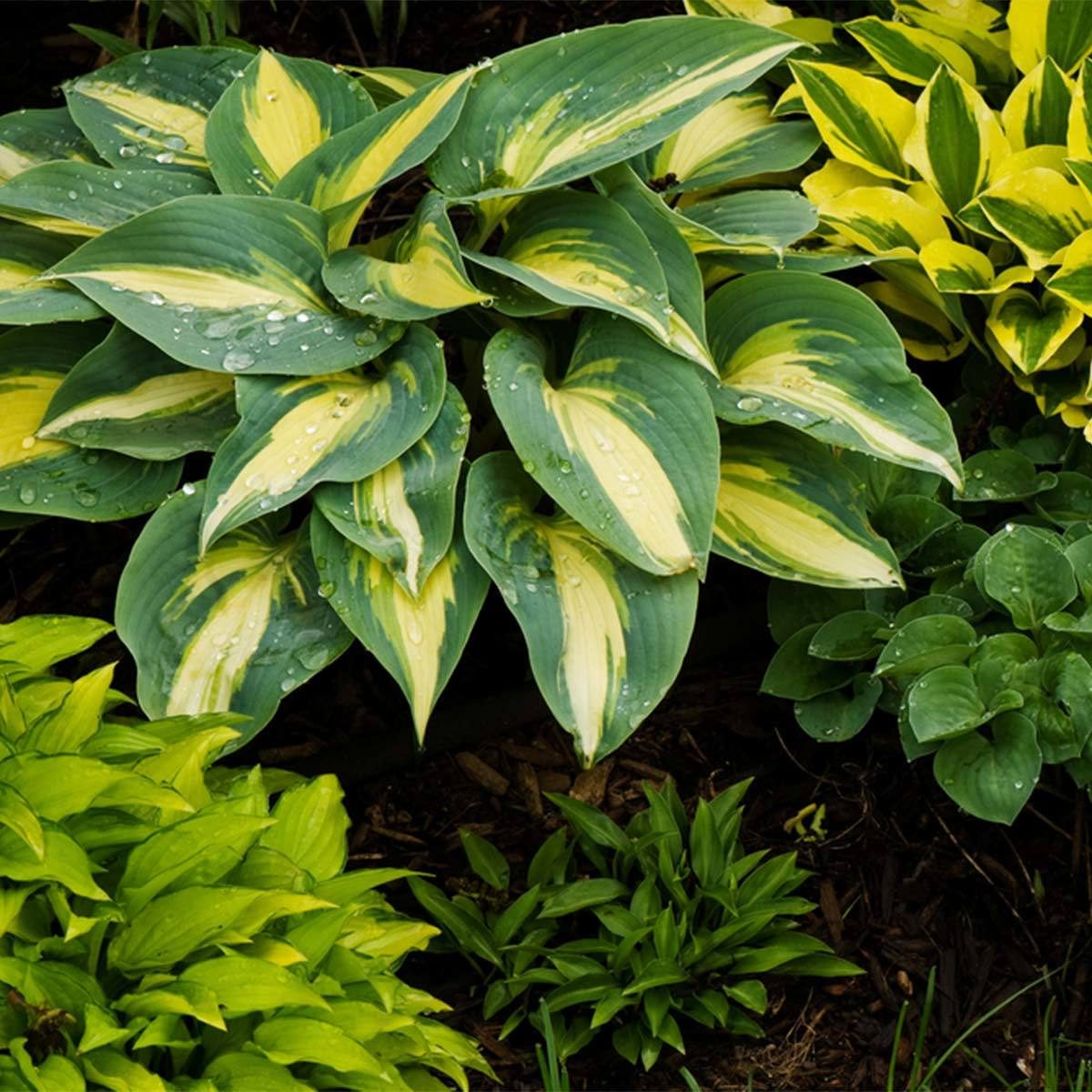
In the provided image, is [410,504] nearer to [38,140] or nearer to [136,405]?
[136,405]

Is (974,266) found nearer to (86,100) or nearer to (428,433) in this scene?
(428,433)

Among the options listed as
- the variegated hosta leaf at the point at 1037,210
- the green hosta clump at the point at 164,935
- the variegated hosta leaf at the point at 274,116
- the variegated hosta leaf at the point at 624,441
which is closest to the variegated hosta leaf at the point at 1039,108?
the variegated hosta leaf at the point at 1037,210

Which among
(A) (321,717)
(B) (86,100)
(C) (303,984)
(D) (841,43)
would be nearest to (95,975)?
(C) (303,984)

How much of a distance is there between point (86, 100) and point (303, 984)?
1.59 m

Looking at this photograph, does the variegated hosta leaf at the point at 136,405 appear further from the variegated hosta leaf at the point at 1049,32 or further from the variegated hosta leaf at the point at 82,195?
the variegated hosta leaf at the point at 1049,32

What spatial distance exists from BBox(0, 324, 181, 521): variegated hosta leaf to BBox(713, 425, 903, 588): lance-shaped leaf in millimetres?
865

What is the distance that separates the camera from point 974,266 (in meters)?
2.44

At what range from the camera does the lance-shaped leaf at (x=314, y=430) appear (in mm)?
1954

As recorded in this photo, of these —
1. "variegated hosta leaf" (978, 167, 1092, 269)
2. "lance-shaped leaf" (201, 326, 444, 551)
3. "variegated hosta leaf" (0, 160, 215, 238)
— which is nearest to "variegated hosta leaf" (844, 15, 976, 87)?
"variegated hosta leaf" (978, 167, 1092, 269)

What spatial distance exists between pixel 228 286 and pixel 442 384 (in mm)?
349

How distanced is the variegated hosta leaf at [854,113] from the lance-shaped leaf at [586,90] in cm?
33

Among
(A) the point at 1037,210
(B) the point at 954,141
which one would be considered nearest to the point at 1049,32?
(B) the point at 954,141

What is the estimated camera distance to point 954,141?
250 centimetres

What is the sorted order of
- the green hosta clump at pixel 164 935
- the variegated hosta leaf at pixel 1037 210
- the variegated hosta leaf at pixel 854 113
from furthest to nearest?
the variegated hosta leaf at pixel 854 113
the variegated hosta leaf at pixel 1037 210
the green hosta clump at pixel 164 935
